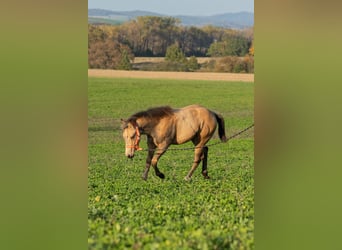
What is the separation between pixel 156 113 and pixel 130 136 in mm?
349

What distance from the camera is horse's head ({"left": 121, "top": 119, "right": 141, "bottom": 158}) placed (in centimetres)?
584

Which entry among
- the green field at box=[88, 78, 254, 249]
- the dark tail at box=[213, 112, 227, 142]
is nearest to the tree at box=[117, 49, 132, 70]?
the green field at box=[88, 78, 254, 249]

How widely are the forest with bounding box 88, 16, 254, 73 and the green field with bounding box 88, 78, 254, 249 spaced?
0.57 ft

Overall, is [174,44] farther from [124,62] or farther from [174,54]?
[124,62]

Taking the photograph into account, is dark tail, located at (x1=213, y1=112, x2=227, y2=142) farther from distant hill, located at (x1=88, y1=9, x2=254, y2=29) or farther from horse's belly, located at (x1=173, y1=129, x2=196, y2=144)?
distant hill, located at (x1=88, y1=9, x2=254, y2=29)

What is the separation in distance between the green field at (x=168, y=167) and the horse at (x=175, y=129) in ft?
0.32

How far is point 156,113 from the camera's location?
6008 millimetres

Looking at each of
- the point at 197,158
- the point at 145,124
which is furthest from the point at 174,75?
the point at 197,158

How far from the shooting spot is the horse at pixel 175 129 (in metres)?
5.98
